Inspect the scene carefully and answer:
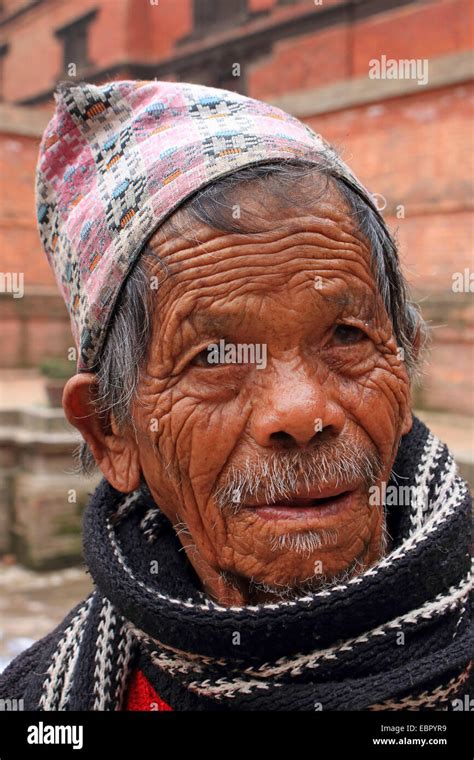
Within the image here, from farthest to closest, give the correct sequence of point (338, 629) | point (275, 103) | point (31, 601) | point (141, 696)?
point (275, 103) → point (31, 601) → point (141, 696) → point (338, 629)

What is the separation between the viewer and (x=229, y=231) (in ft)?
4.81

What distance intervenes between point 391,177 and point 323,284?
315 inches

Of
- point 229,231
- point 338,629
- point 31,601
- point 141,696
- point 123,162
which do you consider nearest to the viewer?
point 338,629

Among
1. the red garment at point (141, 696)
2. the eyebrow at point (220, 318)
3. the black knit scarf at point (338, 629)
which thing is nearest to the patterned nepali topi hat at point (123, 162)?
the eyebrow at point (220, 318)

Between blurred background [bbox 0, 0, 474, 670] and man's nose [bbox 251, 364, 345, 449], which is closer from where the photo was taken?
man's nose [bbox 251, 364, 345, 449]

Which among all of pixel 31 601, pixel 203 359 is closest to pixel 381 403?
pixel 203 359

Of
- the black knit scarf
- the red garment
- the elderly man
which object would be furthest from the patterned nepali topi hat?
the red garment

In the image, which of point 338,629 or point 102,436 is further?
point 102,436

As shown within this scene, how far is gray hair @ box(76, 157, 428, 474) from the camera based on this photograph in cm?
146

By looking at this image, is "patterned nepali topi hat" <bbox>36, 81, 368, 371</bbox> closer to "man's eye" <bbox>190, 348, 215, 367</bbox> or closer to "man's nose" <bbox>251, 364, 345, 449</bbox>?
"man's eye" <bbox>190, 348, 215, 367</bbox>

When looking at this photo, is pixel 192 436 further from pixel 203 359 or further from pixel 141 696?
pixel 141 696

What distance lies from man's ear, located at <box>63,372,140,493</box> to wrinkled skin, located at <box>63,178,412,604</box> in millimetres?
87

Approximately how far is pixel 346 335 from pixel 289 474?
293 millimetres

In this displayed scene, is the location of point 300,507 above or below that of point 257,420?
below
